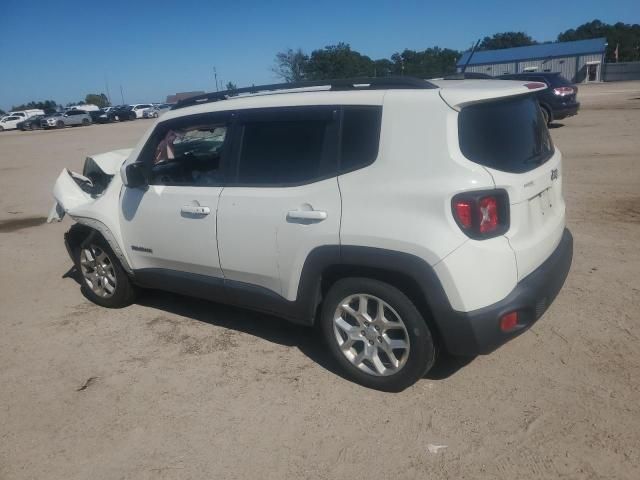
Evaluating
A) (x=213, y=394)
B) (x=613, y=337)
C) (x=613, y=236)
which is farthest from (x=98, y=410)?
(x=613, y=236)

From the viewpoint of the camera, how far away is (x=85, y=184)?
5637 millimetres

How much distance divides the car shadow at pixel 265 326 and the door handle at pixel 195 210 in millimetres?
1062

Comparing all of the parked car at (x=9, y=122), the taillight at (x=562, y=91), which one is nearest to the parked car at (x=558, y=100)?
the taillight at (x=562, y=91)

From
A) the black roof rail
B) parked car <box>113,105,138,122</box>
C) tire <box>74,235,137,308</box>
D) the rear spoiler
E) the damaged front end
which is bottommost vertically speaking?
parked car <box>113,105,138,122</box>

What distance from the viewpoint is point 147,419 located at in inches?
125

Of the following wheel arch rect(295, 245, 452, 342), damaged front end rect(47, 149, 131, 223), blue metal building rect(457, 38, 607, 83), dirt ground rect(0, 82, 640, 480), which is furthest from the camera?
blue metal building rect(457, 38, 607, 83)

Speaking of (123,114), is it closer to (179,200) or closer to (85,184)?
(85,184)

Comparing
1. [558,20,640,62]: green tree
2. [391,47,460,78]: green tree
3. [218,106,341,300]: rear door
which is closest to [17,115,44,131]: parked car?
Answer: [391,47,460,78]: green tree

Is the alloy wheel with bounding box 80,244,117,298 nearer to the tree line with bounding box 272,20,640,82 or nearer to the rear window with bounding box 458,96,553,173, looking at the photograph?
the rear window with bounding box 458,96,553,173

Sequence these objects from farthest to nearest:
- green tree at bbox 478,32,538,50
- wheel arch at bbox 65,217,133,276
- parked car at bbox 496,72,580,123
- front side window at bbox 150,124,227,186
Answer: green tree at bbox 478,32,538,50 < parked car at bbox 496,72,580,123 < wheel arch at bbox 65,217,133,276 < front side window at bbox 150,124,227,186

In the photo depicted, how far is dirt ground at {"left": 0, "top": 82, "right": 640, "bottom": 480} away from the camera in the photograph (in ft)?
8.80

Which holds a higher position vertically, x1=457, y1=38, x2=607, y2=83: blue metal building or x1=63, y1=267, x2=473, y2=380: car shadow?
x1=457, y1=38, x2=607, y2=83: blue metal building

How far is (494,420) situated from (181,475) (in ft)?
5.56

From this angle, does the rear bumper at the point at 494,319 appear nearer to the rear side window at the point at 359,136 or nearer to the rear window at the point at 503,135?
the rear window at the point at 503,135
